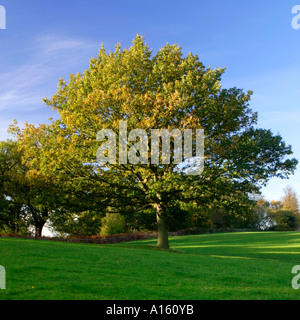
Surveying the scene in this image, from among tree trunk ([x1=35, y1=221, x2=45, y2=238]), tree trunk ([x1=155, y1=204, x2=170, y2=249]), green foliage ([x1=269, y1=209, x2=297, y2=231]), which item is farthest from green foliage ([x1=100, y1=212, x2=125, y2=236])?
green foliage ([x1=269, y1=209, x2=297, y2=231])

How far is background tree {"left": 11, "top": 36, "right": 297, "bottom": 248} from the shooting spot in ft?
76.9

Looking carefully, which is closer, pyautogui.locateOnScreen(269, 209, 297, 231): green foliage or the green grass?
the green grass

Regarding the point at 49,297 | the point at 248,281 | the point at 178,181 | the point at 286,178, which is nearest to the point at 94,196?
the point at 178,181

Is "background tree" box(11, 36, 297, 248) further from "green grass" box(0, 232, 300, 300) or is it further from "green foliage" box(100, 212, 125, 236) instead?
"green foliage" box(100, 212, 125, 236)

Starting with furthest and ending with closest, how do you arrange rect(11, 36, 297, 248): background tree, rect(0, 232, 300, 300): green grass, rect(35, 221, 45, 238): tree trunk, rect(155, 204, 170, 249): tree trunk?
rect(35, 221, 45, 238): tree trunk
rect(155, 204, 170, 249): tree trunk
rect(11, 36, 297, 248): background tree
rect(0, 232, 300, 300): green grass

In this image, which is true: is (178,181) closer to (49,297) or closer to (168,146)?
(168,146)

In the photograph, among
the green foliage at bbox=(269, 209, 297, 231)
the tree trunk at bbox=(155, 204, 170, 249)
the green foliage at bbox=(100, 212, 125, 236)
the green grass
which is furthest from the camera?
the green foliage at bbox=(269, 209, 297, 231)

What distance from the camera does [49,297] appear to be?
7863 mm

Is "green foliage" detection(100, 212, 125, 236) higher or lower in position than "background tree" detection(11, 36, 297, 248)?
lower

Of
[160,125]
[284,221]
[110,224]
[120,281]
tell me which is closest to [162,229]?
[160,125]

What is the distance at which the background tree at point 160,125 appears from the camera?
23453mm

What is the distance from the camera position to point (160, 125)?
2366cm
